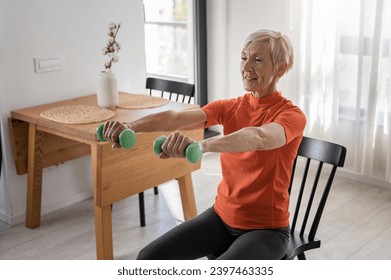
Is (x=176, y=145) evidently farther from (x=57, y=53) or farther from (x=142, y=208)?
(x=57, y=53)

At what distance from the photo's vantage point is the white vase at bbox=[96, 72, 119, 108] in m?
2.88

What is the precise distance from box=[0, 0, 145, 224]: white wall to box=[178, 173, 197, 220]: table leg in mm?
769

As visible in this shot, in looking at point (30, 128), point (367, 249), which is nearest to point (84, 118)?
point (30, 128)

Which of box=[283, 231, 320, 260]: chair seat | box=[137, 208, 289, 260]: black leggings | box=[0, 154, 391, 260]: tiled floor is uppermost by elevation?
box=[137, 208, 289, 260]: black leggings

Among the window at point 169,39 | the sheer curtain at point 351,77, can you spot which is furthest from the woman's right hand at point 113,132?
the window at point 169,39

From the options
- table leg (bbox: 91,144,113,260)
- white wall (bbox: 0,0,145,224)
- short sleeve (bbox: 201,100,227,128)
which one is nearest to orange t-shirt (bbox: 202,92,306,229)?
short sleeve (bbox: 201,100,227,128)

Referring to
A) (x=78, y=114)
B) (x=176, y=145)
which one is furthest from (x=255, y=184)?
(x=78, y=114)

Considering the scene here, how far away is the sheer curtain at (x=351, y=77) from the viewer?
3.32 metres

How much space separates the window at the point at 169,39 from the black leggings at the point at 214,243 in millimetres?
2566

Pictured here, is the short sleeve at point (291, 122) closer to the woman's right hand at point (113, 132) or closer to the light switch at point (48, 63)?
the woman's right hand at point (113, 132)

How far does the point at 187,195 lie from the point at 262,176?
1.23m

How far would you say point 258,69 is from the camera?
70.1 inches

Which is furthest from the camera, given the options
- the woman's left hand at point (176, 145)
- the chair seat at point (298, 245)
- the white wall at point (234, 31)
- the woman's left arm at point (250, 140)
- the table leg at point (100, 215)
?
the white wall at point (234, 31)

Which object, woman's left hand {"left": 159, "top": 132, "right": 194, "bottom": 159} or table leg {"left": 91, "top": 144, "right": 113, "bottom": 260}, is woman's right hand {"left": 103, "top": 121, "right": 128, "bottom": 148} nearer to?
woman's left hand {"left": 159, "top": 132, "right": 194, "bottom": 159}
